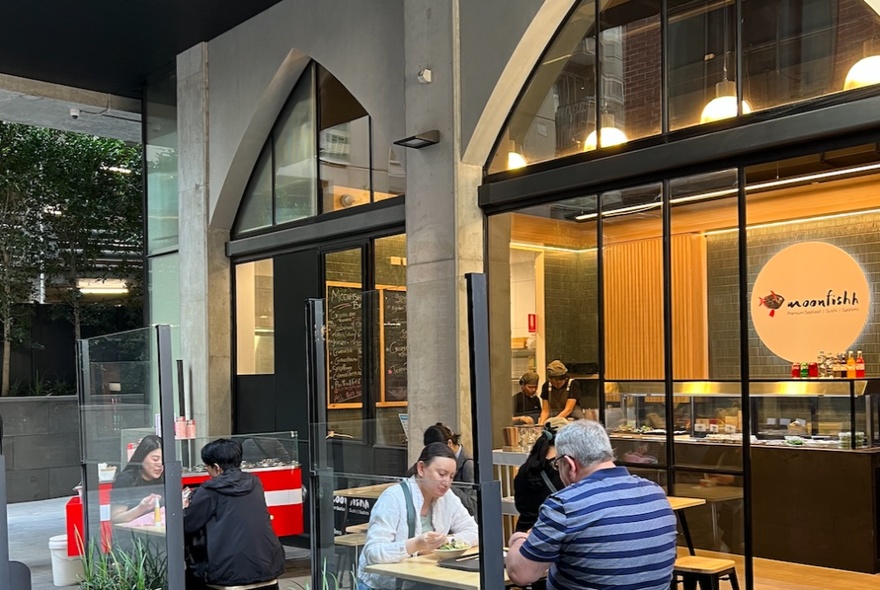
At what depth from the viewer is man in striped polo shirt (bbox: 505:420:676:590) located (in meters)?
3.24

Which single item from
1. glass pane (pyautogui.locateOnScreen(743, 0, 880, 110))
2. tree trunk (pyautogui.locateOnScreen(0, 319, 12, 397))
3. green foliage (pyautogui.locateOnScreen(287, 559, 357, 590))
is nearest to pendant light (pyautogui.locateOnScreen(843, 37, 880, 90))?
glass pane (pyautogui.locateOnScreen(743, 0, 880, 110))

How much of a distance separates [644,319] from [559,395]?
116cm

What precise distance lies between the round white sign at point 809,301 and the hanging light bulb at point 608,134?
5452 millimetres

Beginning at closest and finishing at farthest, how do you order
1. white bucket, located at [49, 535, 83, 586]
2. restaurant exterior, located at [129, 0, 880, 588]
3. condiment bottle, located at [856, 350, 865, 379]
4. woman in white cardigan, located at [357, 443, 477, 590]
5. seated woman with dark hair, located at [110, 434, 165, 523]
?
woman in white cardigan, located at [357, 443, 477, 590] → seated woman with dark hair, located at [110, 434, 165, 523] → restaurant exterior, located at [129, 0, 880, 588] → white bucket, located at [49, 535, 83, 586] → condiment bottle, located at [856, 350, 865, 379]

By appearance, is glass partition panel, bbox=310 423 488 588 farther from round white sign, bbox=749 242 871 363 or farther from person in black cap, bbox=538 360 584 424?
round white sign, bbox=749 242 871 363

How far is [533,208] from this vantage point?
27.7 feet

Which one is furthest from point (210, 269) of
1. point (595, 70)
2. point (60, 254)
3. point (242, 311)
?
point (60, 254)

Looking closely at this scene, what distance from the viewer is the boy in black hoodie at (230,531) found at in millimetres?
5480

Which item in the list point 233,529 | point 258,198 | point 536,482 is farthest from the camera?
point 258,198

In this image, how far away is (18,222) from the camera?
18.6 m

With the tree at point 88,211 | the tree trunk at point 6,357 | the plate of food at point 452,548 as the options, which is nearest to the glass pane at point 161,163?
the tree at point 88,211

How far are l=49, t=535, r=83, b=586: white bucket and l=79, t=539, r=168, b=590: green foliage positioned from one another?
1.34 metres

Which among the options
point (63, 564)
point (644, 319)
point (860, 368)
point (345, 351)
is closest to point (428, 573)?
point (644, 319)

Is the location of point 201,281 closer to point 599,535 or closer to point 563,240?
point 563,240
